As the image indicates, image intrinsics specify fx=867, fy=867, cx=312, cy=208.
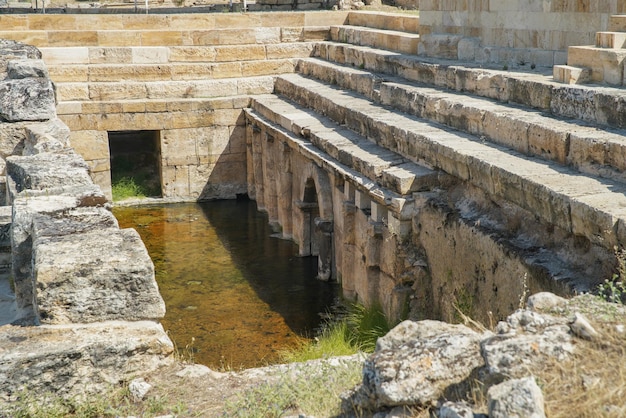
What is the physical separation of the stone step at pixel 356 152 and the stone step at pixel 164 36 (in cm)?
264

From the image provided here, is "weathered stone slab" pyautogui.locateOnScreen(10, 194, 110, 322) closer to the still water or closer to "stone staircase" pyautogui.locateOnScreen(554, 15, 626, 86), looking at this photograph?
the still water

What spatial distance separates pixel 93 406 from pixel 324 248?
7035 millimetres

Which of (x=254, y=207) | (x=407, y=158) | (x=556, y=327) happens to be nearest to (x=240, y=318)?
(x=407, y=158)

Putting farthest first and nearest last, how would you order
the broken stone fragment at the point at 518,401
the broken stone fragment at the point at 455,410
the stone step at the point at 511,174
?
the stone step at the point at 511,174 → the broken stone fragment at the point at 455,410 → the broken stone fragment at the point at 518,401

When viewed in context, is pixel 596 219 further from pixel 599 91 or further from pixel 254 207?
pixel 254 207

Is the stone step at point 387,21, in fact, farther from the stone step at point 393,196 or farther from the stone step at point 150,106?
the stone step at point 150,106

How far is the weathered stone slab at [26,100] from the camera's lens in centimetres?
912

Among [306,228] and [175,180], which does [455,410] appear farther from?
[175,180]

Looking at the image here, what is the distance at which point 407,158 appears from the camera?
908 centimetres

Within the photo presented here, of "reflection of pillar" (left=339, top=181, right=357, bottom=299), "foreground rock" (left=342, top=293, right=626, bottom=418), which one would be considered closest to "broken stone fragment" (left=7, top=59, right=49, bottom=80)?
"reflection of pillar" (left=339, top=181, right=357, bottom=299)

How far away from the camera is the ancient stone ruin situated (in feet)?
18.2

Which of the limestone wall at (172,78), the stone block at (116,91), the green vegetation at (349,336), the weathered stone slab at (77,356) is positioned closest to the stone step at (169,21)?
the limestone wall at (172,78)

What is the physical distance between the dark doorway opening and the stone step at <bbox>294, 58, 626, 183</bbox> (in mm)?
5615

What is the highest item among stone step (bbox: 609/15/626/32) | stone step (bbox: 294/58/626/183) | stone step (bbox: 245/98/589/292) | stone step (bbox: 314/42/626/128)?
stone step (bbox: 609/15/626/32)
